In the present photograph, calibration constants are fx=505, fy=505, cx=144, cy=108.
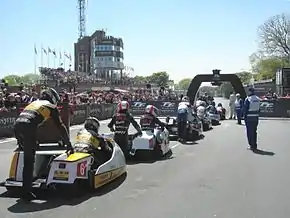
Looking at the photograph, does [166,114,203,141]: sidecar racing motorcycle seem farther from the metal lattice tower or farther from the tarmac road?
the metal lattice tower

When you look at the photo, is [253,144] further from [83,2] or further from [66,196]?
[83,2]

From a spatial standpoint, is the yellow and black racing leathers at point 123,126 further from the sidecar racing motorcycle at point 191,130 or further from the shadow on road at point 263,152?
the sidecar racing motorcycle at point 191,130

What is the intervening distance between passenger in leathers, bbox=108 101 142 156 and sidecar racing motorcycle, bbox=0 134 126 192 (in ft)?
10.2

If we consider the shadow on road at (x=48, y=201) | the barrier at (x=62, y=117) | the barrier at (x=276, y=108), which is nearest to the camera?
the shadow on road at (x=48, y=201)

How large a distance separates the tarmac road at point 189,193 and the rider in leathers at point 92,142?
66 cm

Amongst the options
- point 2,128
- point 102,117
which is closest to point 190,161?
point 2,128

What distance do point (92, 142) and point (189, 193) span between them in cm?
204

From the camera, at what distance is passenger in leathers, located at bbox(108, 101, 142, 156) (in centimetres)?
1282

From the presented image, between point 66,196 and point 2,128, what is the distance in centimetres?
1336

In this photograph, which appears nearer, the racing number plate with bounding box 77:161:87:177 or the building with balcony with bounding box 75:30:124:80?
the racing number plate with bounding box 77:161:87:177

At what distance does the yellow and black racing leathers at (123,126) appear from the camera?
Answer: 12812 millimetres

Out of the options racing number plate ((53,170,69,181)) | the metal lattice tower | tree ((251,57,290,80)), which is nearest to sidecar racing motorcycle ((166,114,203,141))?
racing number plate ((53,170,69,181))

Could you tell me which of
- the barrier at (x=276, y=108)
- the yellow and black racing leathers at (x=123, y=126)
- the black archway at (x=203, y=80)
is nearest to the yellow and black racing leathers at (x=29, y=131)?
the yellow and black racing leathers at (x=123, y=126)

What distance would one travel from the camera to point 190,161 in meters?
13.1
